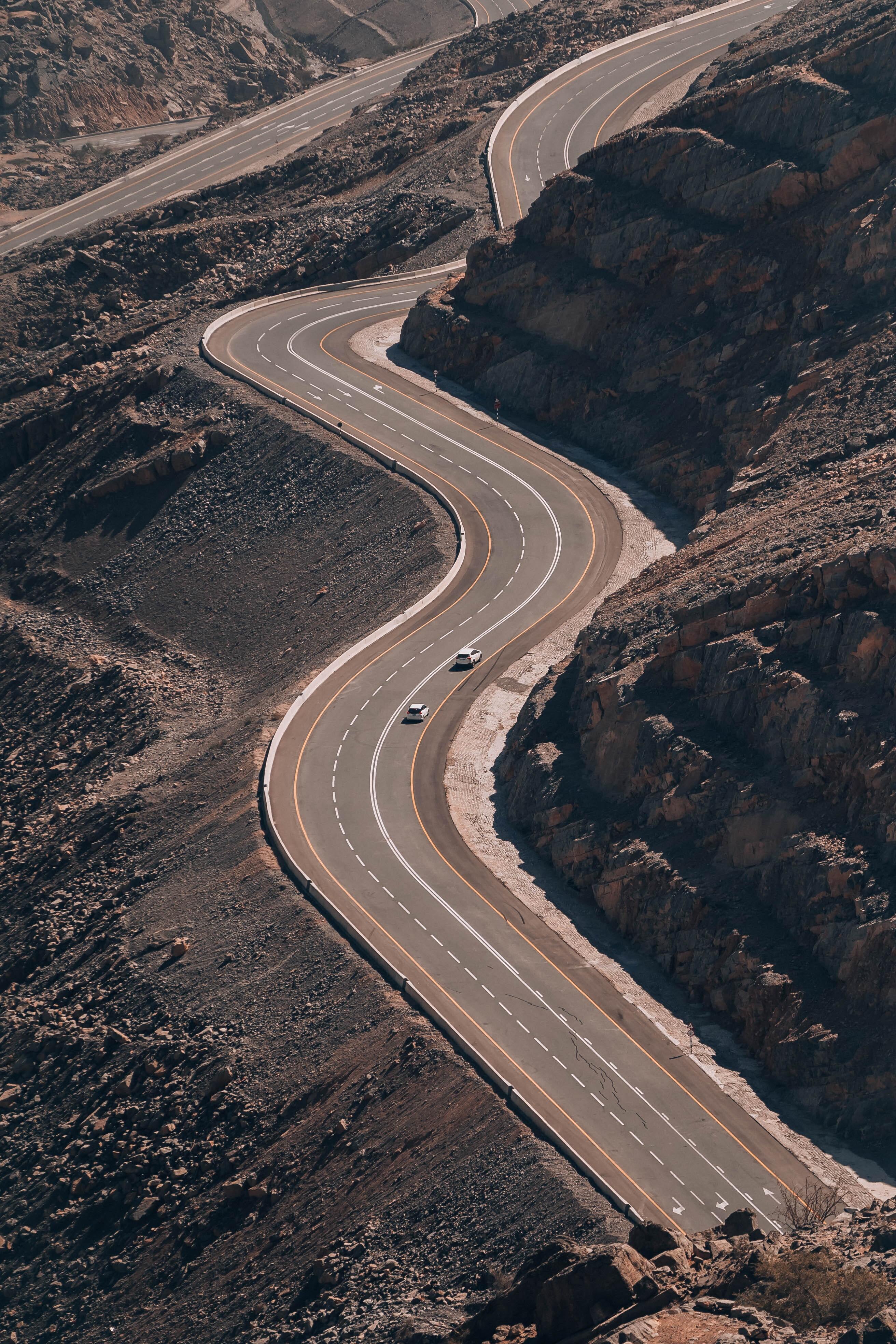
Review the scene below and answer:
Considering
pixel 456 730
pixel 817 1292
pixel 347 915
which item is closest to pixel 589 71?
pixel 456 730

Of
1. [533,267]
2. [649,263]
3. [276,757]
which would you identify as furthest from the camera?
[533,267]

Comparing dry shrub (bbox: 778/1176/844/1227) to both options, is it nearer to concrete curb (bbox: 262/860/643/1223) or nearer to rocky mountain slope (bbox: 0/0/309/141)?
concrete curb (bbox: 262/860/643/1223)

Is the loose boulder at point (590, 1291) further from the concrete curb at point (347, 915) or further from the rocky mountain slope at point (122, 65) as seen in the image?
the rocky mountain slope at point (122, 65)

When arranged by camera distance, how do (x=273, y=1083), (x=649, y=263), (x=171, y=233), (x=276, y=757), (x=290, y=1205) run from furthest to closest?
(x=171, y=233) → (x=649, y=263) → (x=276, y=757) → (x=273, y=1083) → (x=290, y=1205)

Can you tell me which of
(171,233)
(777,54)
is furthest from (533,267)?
(171,233)

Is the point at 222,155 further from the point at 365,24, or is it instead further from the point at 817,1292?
the point at 817,1292

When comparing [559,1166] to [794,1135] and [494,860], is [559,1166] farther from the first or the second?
[494,860]

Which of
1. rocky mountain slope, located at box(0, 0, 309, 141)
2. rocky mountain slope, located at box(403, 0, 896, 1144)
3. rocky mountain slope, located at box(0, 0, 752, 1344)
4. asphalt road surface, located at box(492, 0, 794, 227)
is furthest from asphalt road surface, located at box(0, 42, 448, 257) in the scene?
rocky mountain slope, located at box(403, 0, 896, 1144)
